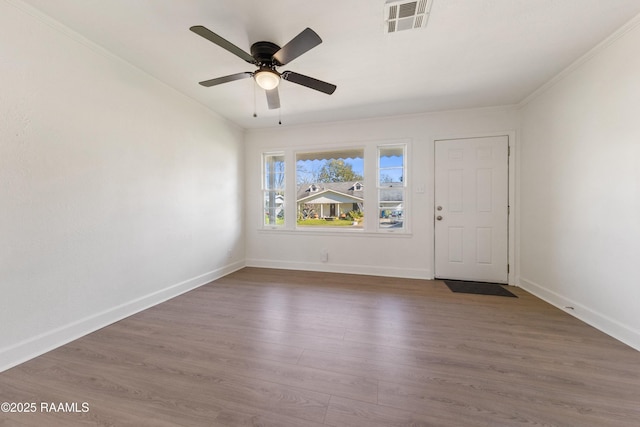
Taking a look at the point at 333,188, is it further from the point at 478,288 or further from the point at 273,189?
the point at 478,288

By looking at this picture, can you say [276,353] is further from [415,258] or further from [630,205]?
[630,205]

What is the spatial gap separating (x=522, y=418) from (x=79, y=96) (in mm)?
3885

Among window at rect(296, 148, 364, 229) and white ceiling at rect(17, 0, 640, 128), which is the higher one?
white ceiling at rect(17, 0, 640, 128)

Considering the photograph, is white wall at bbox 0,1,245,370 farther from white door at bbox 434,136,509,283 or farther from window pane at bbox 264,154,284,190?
white door at bbox 434,136,509,283

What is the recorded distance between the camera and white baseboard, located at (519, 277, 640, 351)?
189 cm

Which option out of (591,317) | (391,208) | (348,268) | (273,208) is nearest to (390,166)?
(391,208)

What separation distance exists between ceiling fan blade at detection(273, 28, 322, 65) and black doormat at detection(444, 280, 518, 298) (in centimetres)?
329

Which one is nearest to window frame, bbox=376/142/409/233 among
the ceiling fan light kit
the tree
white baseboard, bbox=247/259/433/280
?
the tree

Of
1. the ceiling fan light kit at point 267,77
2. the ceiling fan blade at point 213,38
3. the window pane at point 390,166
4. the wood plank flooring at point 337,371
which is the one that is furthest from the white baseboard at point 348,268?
the ceiling fan blade at point 213,38

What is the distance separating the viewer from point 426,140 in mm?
3678

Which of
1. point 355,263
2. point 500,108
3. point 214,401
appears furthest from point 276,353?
point 500,108

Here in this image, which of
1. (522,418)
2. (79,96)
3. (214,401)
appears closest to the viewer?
(522,418)

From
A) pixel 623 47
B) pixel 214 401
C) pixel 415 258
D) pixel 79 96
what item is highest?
pixel 623 47

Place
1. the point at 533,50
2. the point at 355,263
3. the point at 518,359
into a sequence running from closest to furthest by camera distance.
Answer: the point at 518,359, the point at 533,50, the point at 355,263
